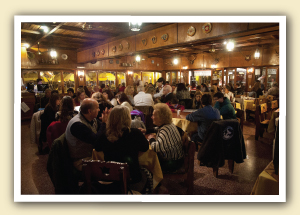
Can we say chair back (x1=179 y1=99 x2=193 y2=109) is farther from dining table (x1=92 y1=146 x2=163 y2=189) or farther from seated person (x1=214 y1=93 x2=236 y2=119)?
dining table (x1=92 y1=146 x2=163 y2=189)

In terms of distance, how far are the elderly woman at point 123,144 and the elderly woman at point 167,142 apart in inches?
13.9

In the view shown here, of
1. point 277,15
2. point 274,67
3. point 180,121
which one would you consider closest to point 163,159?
point 180,121

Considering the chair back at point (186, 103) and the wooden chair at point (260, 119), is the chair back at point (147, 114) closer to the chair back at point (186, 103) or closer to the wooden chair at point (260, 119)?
the chair back at point (186, 103)

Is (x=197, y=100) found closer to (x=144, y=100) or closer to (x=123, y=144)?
(x=144, y=100)

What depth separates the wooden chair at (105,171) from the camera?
4.83ft

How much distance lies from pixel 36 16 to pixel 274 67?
11878 millimetres

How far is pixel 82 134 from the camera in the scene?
212 cm

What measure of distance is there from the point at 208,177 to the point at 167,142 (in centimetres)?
138

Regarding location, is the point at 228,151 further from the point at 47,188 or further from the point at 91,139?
the point at 47,188

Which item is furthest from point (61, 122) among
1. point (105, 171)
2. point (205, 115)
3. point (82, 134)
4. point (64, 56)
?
point (64, 56)

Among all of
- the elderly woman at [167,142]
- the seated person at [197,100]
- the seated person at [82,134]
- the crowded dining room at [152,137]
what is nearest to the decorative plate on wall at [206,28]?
the crowded dining room at [152,137]

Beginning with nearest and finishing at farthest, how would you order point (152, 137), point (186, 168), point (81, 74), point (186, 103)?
point (186, 168) < point (152, 137) < point (186, 103) < point (81, 74)

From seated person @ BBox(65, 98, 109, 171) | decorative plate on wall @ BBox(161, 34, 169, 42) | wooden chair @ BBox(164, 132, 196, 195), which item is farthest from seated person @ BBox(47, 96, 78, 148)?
decorative plate on wall @ BBox(161, 34, 169, 42)

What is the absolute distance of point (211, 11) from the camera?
5.99ft
